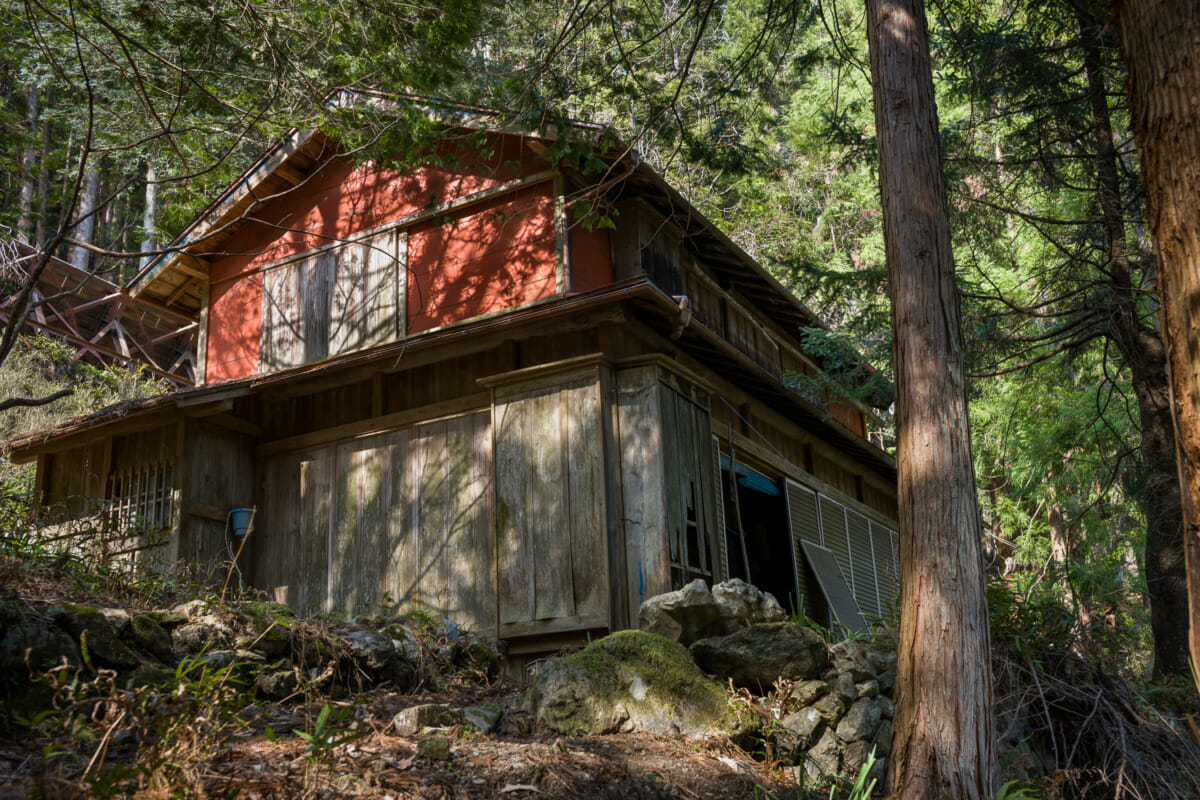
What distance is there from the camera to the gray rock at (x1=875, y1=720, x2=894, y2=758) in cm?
584

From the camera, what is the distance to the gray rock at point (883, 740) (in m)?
5.84

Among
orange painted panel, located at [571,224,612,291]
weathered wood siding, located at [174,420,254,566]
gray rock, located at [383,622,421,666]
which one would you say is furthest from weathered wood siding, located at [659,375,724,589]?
weathered wood siding, located at [174,420,254,566]

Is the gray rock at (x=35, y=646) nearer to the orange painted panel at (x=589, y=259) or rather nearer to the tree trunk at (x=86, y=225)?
the orange painted panel at (x=589, y=259)

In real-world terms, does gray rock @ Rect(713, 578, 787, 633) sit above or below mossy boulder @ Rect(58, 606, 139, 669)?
above

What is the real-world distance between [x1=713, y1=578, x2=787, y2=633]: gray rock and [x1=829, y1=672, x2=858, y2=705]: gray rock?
0.94 meters

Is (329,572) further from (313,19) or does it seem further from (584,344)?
(313,19)

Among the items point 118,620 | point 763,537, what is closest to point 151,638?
point 118,620

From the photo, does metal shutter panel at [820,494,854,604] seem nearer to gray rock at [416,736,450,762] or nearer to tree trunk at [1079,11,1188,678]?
tree trunk at [1079,11,1188,678]

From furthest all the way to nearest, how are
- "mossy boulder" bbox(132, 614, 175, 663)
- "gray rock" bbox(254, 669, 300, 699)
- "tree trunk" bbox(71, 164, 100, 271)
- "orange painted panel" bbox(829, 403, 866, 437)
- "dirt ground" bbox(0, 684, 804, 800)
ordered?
1. "tree trunk" bbox(71, 164, 100, 271)
2. "orange painted panel" bbox(829, 403, 866, 437)
3. "gray rock" bbox(254, 669, 300, 699)
4. "mossy boulder" bbox(132, 614, 175, 663)
5. "dirt ground" bbox(0, 684, 804, 800)

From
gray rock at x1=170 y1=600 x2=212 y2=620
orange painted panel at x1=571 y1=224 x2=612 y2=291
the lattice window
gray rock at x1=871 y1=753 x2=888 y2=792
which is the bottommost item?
gray rock at x1=871 y1=753 x2=888 y2=792

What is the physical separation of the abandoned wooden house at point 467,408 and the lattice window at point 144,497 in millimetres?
33

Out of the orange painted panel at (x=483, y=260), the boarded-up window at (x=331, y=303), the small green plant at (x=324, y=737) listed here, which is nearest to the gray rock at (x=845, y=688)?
the small green plant at (x=324, y=737)

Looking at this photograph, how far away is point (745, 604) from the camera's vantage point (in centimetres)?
732

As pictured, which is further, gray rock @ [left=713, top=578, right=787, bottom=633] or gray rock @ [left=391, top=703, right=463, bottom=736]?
gray rock @ [left=713, top=578, right=787, bottom=633]
